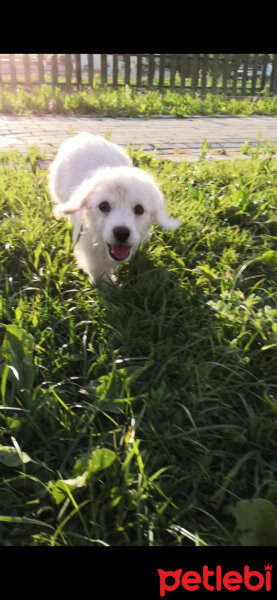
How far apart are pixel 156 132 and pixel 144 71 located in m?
6.44

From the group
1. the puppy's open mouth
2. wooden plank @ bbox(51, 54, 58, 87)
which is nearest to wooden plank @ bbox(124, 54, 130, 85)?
wooden plank @ bbox(51, 54, 58, 87)

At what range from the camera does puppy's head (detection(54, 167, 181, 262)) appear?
2.59m

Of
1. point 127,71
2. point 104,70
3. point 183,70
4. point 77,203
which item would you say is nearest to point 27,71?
point 104,70

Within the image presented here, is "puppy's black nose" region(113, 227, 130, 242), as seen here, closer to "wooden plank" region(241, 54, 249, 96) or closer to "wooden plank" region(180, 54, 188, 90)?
"wooden plank" region(180, 54, 188, 90)


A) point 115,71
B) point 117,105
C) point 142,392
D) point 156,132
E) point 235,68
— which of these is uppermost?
point 235,68

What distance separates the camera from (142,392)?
6.45 ft

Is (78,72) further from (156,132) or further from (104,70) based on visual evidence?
(156,132)

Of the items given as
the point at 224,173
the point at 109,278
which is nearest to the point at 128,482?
the point at 109,278

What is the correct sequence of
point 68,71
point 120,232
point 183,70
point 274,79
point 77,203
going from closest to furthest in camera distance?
1. point 120,232
2. point 77,203
3. point 68,71
4. point 183,70
5. point 274,79

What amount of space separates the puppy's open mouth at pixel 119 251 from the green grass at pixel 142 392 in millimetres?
141

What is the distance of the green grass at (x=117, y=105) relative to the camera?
812 cm

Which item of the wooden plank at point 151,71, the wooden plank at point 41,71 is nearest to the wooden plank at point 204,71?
the wooden plank at point 151,71

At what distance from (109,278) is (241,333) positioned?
34.0 inches
